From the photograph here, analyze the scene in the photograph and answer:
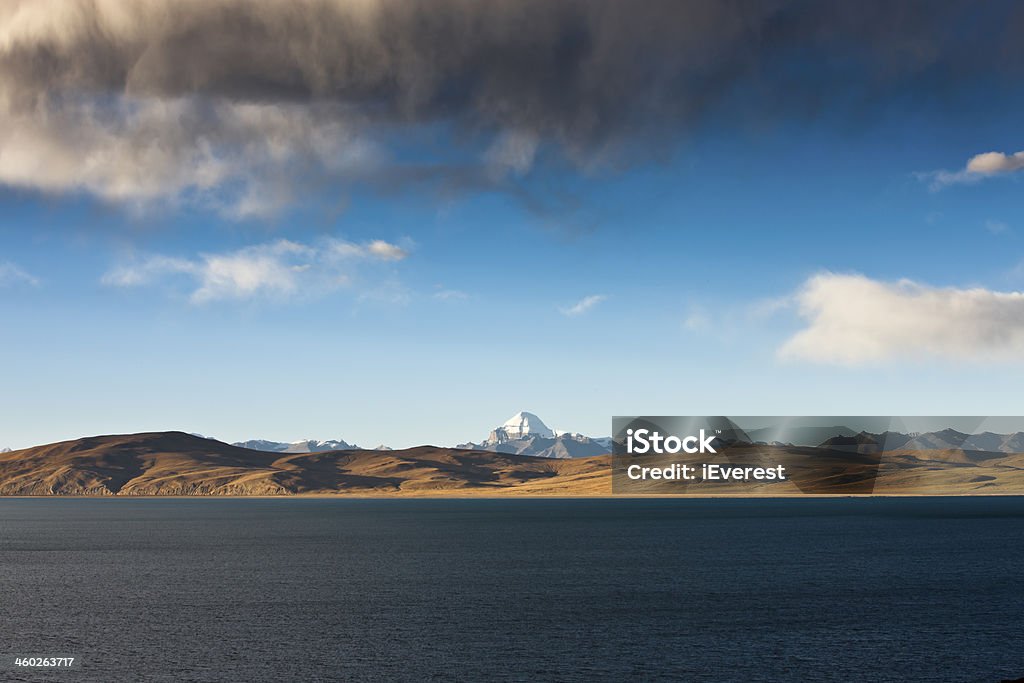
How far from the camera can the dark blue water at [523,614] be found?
5800cm

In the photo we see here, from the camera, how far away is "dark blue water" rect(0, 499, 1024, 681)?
190 ft

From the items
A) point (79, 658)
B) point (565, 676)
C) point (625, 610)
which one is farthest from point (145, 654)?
point (625, 610)

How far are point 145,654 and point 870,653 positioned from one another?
4402cm

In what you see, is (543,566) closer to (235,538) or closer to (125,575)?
(125,575)

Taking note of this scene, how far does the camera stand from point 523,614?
78.9 metres

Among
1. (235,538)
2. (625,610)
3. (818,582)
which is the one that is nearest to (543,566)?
(818,582)

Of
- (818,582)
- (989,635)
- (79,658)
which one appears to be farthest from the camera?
(818,582)

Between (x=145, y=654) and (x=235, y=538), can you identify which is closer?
(x=145, y=654)

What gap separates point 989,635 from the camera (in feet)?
224

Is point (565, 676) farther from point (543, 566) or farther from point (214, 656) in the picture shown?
point (543, 566)

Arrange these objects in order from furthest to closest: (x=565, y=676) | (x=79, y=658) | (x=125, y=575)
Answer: (x=125, y=575)
(x=79, y=658)
(x=565, y=676)

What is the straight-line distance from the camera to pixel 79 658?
6106cm

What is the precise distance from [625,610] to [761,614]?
10397 millimetres

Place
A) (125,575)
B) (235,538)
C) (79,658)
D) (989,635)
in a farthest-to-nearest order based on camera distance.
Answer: (235,538)
(125,575)
(989,635)
(79,658)
